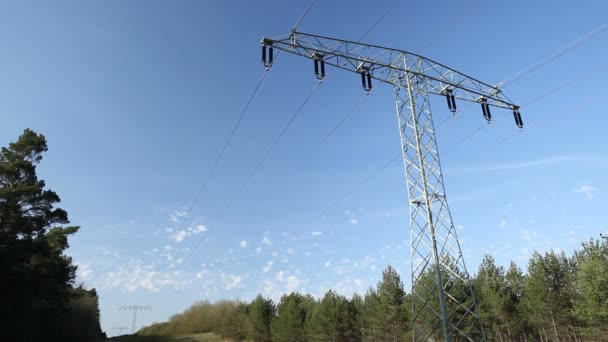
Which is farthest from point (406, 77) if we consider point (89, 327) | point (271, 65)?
point (89, 327)

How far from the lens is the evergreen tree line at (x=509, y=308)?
31.1m

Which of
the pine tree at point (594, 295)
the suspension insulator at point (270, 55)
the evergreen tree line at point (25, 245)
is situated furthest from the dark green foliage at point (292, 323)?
the suspension insulator at point (270, 55)

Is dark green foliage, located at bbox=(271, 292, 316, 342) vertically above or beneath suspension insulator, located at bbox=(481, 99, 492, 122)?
beneath

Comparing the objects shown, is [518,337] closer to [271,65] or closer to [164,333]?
[271,65]

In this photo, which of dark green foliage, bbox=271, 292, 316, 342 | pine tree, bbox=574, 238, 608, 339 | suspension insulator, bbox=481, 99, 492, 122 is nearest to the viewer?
suspension insulator, bbox=481, 99, 492, 122

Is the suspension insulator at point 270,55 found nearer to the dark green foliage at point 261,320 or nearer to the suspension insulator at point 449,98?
the suspension insulator at point 449,98

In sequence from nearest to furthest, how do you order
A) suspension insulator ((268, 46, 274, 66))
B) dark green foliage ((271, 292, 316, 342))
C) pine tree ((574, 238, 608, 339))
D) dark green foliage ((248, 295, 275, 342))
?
suspension insulator ((268, 46, 274, 66))
pine tree ((574, 238, 608, 339))
dark green foliage ((271, 292, 316, 342))
dark green foliage ((248, 295, 275, 342))

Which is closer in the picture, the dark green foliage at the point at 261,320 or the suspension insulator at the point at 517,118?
the suspension insulator at the point at 517,118

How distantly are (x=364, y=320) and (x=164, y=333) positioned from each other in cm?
8352

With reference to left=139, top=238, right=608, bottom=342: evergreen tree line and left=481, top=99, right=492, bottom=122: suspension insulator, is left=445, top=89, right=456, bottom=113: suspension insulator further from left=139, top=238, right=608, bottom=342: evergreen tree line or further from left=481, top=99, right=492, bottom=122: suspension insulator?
left=139, top=238, right=608, bottom=342: evergreen tree line

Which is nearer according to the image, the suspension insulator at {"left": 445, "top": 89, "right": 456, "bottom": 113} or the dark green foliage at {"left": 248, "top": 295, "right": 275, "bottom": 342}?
the suspension insulator at {"left": 445, "top": 89, "right": 456, "bottom": 113}

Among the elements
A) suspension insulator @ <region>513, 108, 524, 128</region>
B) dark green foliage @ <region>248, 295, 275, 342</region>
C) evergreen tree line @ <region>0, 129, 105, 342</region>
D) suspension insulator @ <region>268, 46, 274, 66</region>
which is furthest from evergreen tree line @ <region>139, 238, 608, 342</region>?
evergreen tree line @ <region>0, 129, 105, 342</region>

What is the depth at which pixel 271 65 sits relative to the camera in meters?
15.2

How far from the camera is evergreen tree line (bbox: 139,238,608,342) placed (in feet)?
102
